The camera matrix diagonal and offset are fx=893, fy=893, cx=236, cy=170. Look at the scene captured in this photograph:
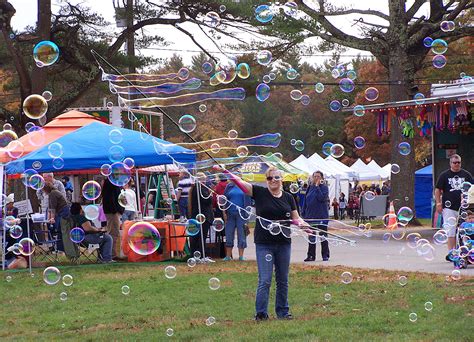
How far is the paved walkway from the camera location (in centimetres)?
1412

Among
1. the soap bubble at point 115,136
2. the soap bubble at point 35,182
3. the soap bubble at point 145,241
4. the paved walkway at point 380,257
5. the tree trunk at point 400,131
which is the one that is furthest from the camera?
the tree trunk at point 400,131

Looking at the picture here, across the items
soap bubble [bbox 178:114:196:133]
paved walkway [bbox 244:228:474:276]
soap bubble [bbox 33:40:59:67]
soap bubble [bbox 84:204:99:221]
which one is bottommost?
paved walkway [bbox 244:228:474:276]

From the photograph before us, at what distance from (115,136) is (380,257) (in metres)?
5.34

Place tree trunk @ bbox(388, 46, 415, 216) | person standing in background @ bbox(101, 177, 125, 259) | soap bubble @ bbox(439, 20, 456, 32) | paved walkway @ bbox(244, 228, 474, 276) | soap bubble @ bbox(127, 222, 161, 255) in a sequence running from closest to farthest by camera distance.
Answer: soap bubble @ bbox(127, 222, 161, 255)
paved walkway @ bbox(244, 228, 474, 276)
person standing in background @ bbox(101, 177, 125, 259)
soap bubble @ bbox(439, 20, 456, 32)
tree trunk @ bbox(388, 46, 415, 216)

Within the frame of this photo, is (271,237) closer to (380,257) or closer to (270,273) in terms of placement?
(270,273)

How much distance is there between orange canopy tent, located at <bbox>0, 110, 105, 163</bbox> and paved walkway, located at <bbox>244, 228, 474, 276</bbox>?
4567mm

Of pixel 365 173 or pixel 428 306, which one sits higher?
pixel 428 306

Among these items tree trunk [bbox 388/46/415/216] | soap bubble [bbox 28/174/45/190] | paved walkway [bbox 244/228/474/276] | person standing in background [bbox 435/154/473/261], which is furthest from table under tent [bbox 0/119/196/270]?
tree trunk [bbox 388/46/415/216]

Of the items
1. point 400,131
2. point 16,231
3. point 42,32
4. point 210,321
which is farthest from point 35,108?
point 400,131

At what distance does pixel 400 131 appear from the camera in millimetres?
27172

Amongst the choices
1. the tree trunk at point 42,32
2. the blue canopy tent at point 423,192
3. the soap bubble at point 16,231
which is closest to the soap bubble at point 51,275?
the soap bubble at point 16,231

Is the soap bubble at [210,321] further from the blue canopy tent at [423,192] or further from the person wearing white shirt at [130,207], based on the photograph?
the blue canopy tent at [423,192]

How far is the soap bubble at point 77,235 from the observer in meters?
16.1

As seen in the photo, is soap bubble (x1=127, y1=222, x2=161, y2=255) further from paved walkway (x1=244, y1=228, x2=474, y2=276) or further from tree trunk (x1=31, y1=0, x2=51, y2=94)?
tree trunk (x1=31, y1=0, x2=51, y2=94)
